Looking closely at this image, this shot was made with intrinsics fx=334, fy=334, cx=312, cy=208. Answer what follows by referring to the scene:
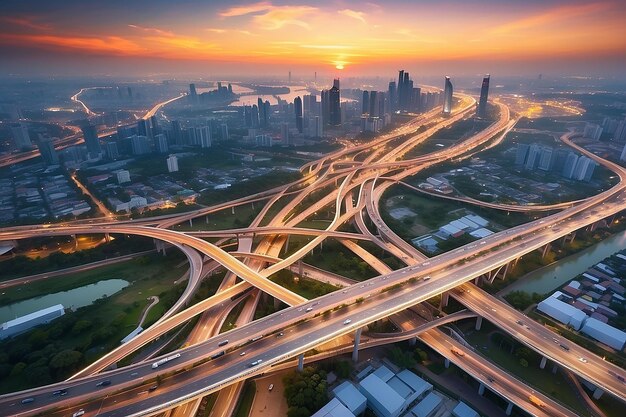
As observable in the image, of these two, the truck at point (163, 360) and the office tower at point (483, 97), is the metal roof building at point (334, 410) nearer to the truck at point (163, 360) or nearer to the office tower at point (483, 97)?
the truck at point (163, 360)

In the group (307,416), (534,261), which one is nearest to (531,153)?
(534,261)

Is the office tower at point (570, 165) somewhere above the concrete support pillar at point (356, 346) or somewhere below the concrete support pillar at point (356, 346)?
above

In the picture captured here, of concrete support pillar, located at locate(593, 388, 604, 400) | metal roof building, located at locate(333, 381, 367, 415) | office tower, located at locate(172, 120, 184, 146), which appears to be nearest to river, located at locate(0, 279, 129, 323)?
metal roof building, located at locate(333, 381, 367, 415)

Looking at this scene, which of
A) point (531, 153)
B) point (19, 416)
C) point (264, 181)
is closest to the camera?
point (19, 416)

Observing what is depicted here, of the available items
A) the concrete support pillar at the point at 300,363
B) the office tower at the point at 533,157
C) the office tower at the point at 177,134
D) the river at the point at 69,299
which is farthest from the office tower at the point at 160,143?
the office tower at the point at 533,157

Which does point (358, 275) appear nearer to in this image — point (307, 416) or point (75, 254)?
point (307, 416)

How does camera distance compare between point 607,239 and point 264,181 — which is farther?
point 264,181
